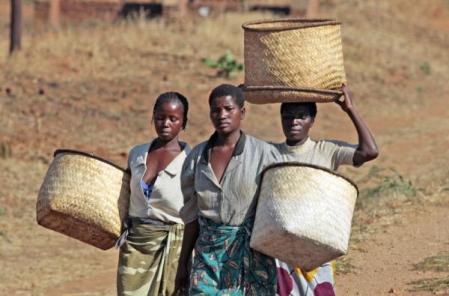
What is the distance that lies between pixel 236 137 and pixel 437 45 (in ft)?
63.2

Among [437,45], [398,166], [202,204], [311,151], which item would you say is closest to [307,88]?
[311,151]

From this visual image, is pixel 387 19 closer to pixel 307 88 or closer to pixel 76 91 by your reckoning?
pixel 76 91

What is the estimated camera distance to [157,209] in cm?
569

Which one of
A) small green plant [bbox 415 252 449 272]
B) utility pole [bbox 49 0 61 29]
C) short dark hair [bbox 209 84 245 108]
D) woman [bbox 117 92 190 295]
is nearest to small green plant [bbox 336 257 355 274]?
small green plant [bbox 415 252 449 272]

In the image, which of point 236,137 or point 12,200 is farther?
point 12,200

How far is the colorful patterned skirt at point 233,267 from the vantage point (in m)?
5.02

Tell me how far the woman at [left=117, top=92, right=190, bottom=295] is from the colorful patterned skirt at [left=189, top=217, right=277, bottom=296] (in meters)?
0.63

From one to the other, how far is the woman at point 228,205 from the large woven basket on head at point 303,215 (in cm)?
17

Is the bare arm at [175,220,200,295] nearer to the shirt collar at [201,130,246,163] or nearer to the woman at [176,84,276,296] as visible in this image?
the woman at [176,84,276,296]

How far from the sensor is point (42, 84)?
56.2 feet

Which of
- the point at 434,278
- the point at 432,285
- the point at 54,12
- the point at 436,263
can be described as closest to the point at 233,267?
the point at 432,285

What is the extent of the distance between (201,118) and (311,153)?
10.9 m

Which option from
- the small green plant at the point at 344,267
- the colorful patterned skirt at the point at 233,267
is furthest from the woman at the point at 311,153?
the small green plant at the point at 344,267

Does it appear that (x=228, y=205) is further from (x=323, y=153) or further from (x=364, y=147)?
(x=364, y=147)
